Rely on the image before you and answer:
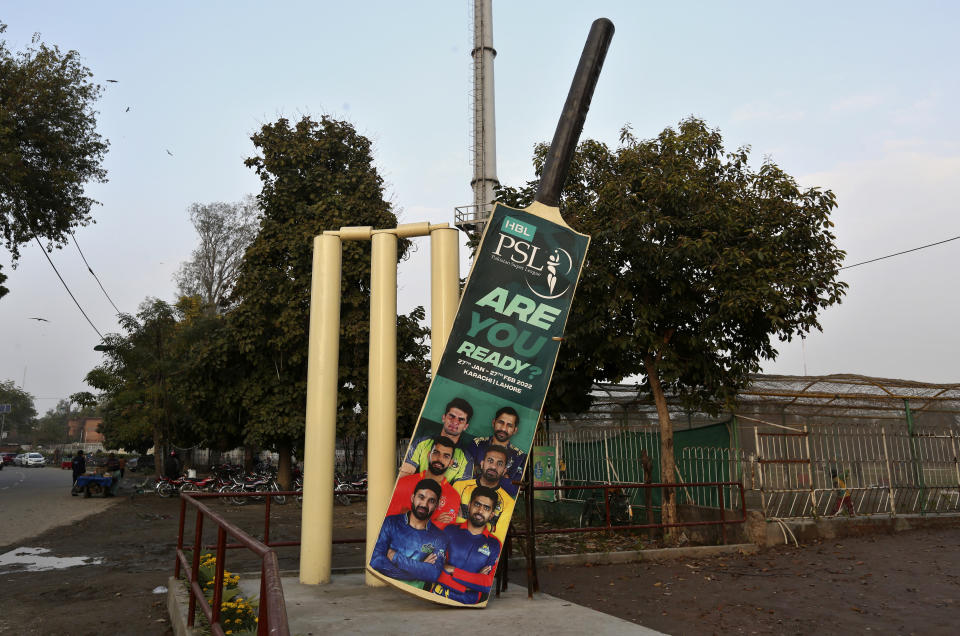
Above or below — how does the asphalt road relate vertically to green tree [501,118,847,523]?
below

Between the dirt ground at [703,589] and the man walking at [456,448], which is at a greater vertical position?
A: the man walking at [456,448]

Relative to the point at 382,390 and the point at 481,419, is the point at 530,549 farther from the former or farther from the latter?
the point at 382,390

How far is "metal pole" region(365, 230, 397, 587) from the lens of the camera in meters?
7.00

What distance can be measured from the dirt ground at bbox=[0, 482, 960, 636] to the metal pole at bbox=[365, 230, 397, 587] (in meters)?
2.26

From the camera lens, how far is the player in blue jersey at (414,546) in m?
5.93

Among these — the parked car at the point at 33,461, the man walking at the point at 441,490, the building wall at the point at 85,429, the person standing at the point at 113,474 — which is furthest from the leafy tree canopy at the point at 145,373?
the building wall at the point at 85,429

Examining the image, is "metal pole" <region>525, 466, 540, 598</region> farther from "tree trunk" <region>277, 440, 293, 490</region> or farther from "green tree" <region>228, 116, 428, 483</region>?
"tree trunk" <region>277, 440, 293, 490</region>

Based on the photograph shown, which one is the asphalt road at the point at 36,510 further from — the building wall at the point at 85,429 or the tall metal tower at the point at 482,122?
the building wall at the point at 85,429

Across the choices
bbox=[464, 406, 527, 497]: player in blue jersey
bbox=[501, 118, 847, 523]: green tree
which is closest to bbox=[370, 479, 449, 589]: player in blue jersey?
bbox=[464, 406, 527, 497]: player in blue jersey

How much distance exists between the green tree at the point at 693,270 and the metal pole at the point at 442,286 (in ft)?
13.6

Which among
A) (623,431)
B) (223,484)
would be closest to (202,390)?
(223,484)

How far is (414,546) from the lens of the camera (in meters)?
5.97

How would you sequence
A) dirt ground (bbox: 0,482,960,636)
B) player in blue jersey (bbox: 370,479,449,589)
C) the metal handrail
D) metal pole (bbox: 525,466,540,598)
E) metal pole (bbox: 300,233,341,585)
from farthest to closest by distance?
metal pole (bbox: 300,233,341,585) < metal pole (bbox: 525,466,540,598) < dirt ground (bbox: 0,482,960,636) < player in blue jersey (bbox: 370,479,449,589) < the metal handrail

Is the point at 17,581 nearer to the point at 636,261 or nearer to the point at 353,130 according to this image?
the point at 636,261
